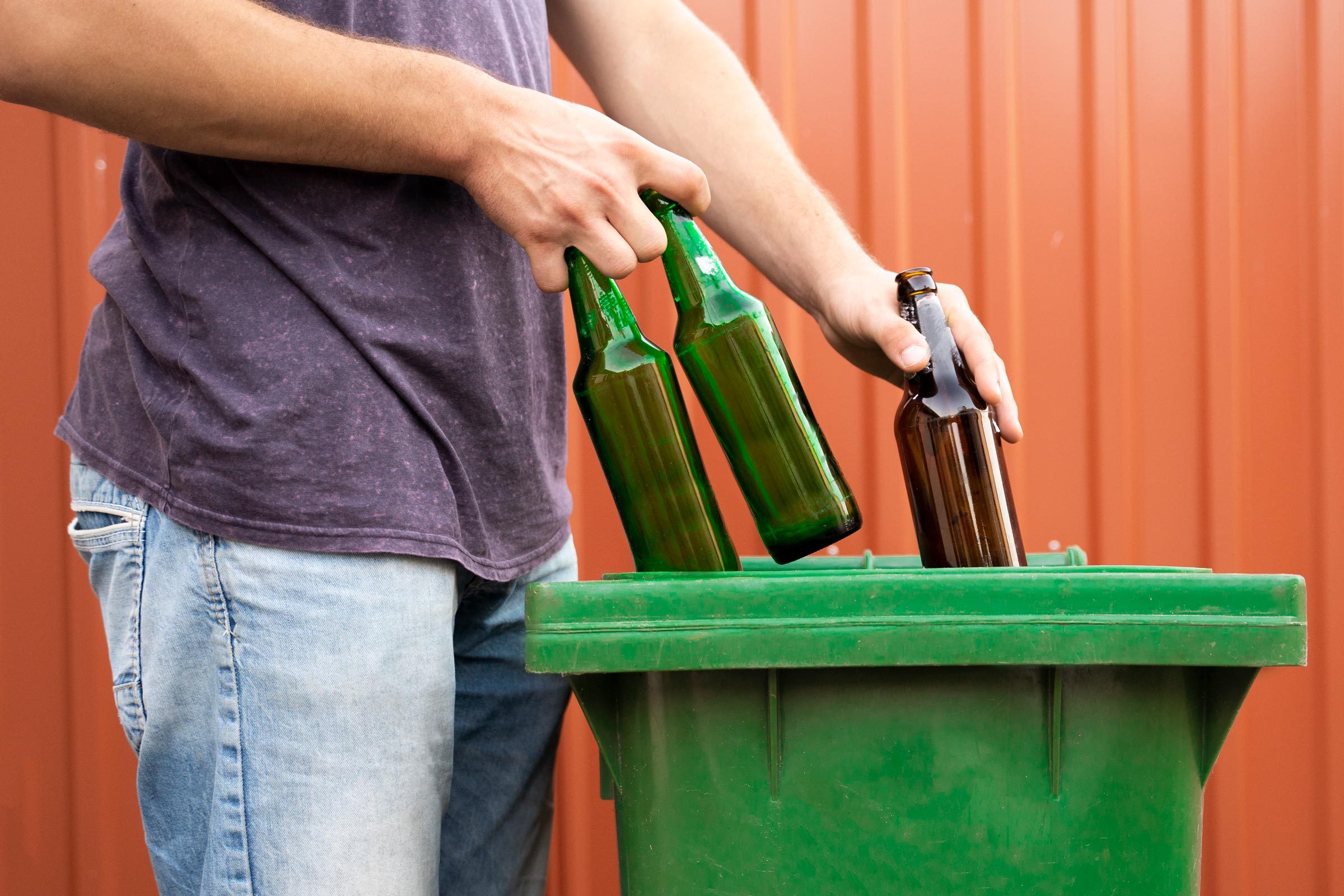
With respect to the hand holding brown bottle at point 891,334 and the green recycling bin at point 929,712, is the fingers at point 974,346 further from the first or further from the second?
the green recycling bin at point 929,712

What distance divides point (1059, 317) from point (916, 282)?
4.00ft

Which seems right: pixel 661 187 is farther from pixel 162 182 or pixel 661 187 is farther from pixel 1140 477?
pixel 1140 477

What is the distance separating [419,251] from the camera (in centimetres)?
92

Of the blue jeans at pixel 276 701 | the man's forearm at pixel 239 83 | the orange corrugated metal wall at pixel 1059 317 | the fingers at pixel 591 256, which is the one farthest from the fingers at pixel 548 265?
the orange corrugated metal wall at pixel 1059 317

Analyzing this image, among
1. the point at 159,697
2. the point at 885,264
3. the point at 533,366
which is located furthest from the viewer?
the point at 885,264

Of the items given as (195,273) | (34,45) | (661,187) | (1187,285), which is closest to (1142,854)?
(661,187)

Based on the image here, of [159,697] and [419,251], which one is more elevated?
[419,251]

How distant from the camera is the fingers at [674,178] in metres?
0.89

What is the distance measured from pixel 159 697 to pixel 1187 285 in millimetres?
2124

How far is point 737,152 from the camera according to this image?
Result: 1230 millimetres

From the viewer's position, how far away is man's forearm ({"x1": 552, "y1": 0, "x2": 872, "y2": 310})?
3.92 feet

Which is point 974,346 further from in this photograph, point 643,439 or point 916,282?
point 643,439

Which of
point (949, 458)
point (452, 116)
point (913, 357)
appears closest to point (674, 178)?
point (452, 116)

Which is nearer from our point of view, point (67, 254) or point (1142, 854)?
point (1142, 854)
